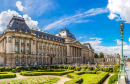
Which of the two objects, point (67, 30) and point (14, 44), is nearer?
point (14, 44)

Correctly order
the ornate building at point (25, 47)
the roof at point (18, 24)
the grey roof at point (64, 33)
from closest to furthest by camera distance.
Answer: the ornate building at point (25, 47)
the roof at point (18, 24)
the grey roof at point (64, 33)

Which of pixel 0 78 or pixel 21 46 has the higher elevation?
pixel 21 46

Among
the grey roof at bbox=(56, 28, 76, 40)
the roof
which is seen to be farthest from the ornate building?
the grey roof at bbox=(56, 28, 76, 40)

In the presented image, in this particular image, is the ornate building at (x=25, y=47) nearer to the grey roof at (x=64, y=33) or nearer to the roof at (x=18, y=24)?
the roof at (x=18, y=24)

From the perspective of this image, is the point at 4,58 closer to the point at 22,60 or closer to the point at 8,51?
the point at 8,51

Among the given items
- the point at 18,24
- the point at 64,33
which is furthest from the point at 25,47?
the point at 64,33

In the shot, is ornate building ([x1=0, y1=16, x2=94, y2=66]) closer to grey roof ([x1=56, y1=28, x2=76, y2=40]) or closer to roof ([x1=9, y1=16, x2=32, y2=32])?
roof ([x1=9, y1=16, x2=32, y2=32])

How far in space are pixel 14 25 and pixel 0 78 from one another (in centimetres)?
3035

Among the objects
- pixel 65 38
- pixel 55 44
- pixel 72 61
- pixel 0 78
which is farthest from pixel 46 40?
pixel 0 78

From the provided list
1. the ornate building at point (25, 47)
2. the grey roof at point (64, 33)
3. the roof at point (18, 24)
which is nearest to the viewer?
the ornate building at point (25, 47)

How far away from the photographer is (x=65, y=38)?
86.9 meters

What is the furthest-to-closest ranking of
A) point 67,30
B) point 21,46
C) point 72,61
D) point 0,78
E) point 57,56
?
point 67,30 < point 72,61 < point 57,56 < point 21,46 < point 0,78

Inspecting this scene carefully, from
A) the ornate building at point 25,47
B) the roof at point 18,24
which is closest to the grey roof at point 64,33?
the ornate building at point 25,47

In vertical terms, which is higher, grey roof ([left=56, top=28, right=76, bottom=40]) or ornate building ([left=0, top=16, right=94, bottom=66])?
grey roof ([left=56, top=28, right=76, bottom=40])
